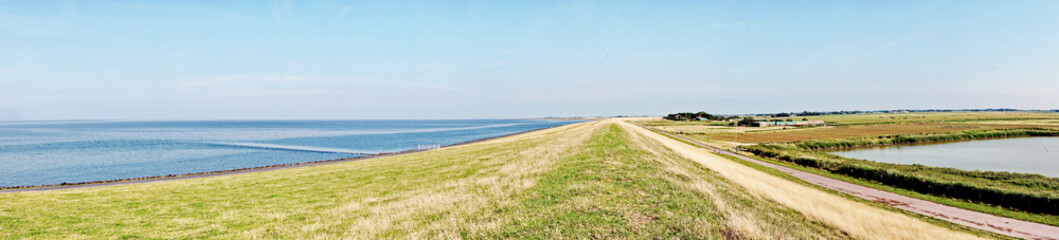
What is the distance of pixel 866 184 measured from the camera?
31.1 meters

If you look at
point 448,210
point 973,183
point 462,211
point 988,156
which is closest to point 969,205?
point 973,183

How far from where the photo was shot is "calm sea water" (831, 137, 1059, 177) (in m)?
46.8

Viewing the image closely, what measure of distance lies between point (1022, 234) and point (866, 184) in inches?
577

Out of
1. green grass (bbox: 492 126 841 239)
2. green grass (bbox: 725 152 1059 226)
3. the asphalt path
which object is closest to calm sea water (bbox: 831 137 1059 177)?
green grass (bbox: 725 152 1059 226)

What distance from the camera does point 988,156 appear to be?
2249 inches

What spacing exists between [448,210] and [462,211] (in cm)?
71

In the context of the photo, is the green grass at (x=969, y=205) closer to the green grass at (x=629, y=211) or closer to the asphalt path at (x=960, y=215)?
the asphalt path at (x=960, y=215)

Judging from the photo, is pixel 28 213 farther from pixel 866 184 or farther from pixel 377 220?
pixel 866 184

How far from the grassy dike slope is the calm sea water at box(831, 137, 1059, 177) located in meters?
48.9

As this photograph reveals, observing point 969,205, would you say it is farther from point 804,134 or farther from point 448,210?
point 804,134

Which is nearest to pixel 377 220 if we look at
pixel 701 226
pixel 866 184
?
pixel 701 226

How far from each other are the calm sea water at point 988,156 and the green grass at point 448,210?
52.2 m

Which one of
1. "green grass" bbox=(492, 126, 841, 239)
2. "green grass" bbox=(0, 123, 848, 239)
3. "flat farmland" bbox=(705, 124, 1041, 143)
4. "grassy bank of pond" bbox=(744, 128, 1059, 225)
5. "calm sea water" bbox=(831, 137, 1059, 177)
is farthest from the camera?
"flat farmland" bbox=(705, 124, 1041, 143)

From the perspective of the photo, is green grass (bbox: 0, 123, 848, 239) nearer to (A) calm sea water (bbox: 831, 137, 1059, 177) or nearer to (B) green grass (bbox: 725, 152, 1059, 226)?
(B) green grass (bbox: 725, 152, 1059, 226)
